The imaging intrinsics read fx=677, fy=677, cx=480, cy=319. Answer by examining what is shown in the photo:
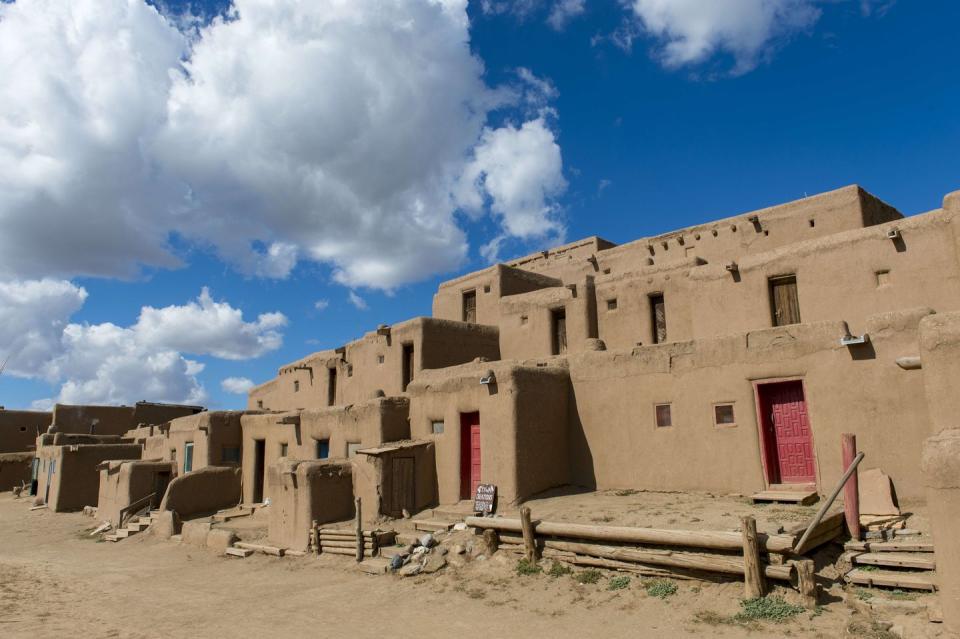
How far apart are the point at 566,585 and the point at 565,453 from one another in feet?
16.8

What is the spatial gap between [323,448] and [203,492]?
17.0 ft

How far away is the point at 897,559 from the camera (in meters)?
9.28

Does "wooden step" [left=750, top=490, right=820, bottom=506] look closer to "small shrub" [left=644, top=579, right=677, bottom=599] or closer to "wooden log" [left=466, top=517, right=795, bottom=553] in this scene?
"wooden log" [left=466, top=517, right=795, bottom=553]

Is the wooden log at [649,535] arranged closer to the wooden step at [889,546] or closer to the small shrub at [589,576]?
the small shrub at [589,576]

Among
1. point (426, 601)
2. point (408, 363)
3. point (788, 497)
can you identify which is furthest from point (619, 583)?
point (408, 363)

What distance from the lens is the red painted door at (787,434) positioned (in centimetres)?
1328

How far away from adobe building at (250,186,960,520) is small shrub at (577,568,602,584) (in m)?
3.40

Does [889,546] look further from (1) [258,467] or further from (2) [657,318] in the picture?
(1) [258,467]

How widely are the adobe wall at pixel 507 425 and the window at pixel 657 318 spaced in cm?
474

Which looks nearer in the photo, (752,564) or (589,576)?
(752,564)

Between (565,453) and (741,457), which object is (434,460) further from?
(741,457)

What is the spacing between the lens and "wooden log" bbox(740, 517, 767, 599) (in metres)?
9.55

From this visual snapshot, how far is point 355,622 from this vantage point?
11.7 metres

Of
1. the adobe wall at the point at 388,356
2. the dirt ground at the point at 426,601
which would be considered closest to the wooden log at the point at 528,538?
the dirt ground at the point at 426,601
